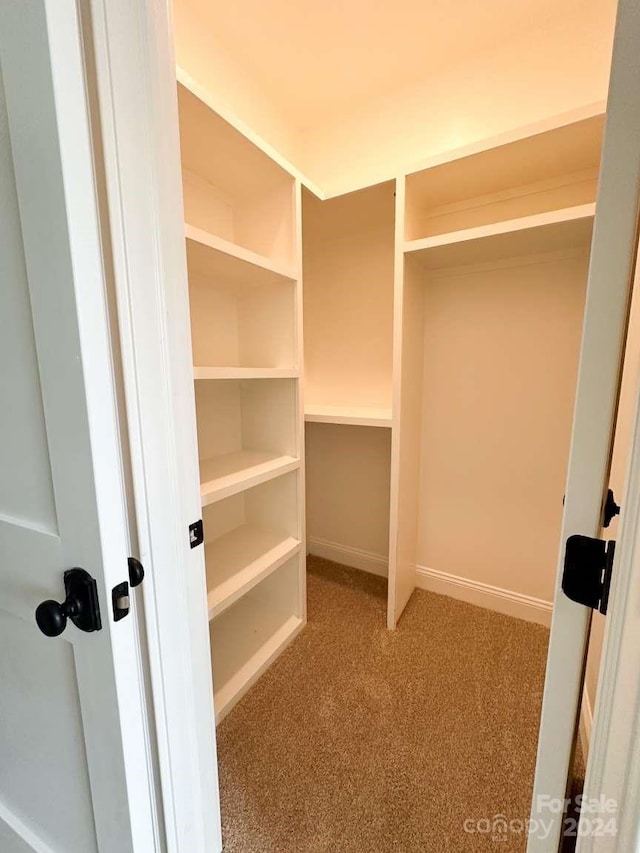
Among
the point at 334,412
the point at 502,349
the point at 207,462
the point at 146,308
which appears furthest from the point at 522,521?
the point at 146,308

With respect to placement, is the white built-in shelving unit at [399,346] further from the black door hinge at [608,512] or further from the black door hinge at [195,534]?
the black door hinge at [608,512]

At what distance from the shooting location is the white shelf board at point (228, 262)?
121 cm

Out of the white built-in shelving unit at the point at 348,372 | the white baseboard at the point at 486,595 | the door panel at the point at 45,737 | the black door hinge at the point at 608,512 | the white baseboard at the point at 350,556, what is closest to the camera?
the black door hinge at the point at 608,512

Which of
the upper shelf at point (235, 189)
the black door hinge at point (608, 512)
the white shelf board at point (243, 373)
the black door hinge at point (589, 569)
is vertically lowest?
the black door hinge at point (589, 569)

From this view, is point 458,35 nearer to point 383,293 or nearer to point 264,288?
point 383,293

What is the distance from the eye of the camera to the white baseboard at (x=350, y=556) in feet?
7.86

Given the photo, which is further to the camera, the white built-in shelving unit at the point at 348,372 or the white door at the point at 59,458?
the white built-in shelving unit at the point at 348,372

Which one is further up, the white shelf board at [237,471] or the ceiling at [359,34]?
the ceiling at [359,34]

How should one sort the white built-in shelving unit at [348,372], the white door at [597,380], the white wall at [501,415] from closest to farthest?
1. the white door at [597,380]
2. the white wall at [501,415]
3. the white built-in shelving unit at [348,372]

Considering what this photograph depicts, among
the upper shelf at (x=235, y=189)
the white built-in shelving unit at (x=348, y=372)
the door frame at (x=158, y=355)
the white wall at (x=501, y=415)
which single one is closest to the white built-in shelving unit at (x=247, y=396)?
the upper shelf at (x=235, y=189)

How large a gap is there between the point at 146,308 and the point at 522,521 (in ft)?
6.64

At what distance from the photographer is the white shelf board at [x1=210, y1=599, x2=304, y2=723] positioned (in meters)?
1.50

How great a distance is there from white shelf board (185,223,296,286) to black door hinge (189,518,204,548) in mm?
897

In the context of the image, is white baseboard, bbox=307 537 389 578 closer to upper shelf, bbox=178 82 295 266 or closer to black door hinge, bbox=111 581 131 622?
upper shelf, bbox=178 82 295 266
